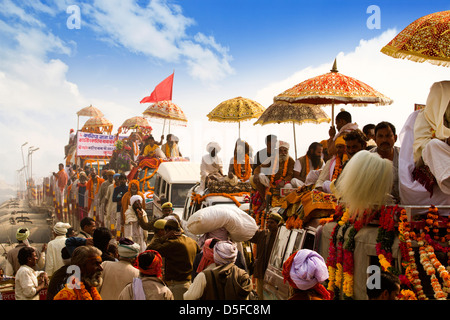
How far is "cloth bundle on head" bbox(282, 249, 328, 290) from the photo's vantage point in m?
4.42

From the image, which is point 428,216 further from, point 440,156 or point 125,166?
point 125,166

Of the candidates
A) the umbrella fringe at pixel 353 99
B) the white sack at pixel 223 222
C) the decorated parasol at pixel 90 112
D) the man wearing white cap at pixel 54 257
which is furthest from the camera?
the decorated parasol at pixel 90 112

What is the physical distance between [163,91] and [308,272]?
16.2 meters

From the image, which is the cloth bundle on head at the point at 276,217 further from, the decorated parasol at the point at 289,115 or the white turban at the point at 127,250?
the decorated parasol at the point at 289,115

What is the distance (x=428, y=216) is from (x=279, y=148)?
496cm

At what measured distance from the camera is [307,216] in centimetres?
649

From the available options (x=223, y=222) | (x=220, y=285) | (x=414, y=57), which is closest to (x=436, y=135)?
(x=414, y=57)

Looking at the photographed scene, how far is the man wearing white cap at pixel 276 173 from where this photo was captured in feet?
30.5


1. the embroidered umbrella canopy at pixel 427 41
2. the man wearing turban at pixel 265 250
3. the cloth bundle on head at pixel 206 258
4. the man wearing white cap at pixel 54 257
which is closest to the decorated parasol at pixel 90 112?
the man wearing white cap at pixel 54 257

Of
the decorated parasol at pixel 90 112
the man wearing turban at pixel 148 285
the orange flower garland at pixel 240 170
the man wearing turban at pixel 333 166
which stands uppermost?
the decorated parasol at pixel 90 112

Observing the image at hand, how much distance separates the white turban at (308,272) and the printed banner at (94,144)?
20623 mm

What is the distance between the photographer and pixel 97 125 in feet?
88.1
